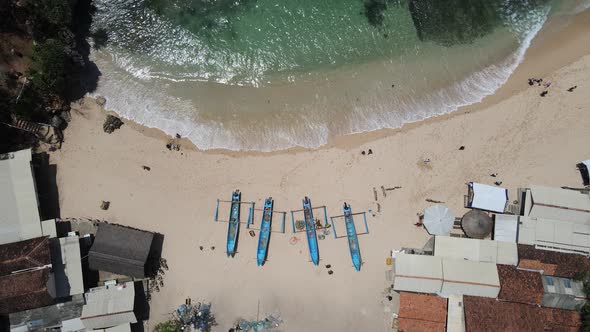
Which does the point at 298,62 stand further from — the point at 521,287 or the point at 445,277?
the point at 521,287

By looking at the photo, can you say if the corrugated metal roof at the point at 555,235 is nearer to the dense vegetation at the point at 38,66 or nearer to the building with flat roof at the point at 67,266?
the building with flat roof at the point at 67,266

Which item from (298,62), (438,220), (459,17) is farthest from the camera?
(459,17)

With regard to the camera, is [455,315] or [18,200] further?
[18,200]

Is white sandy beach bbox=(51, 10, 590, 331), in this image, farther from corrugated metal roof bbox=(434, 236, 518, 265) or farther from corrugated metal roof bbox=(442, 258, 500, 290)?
corrugated metal roof bbox=(442, 258, 500, 290)

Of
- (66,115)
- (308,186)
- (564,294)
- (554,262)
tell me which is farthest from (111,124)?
(564,294)

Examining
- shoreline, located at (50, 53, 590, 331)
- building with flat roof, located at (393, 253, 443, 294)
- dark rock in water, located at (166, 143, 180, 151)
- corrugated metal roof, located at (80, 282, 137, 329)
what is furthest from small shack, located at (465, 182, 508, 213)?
corrugated metal roof, located at (80, 282, 137, 329)

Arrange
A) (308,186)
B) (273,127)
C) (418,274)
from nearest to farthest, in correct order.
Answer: (418,274)
(308,186)
(273,127)

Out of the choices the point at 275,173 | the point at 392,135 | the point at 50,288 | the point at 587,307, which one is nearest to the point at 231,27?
the point at 275,173
